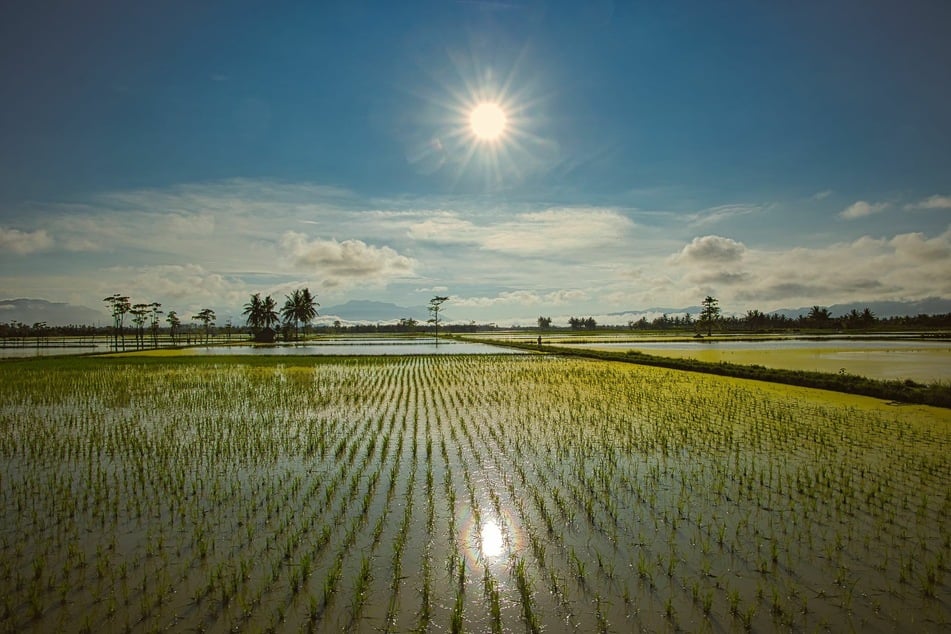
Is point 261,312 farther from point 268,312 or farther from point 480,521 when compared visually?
point 480,521

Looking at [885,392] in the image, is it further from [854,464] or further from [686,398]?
[854,464]

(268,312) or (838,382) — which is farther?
(268,312)

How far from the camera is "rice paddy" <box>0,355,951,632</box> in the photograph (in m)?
3.83

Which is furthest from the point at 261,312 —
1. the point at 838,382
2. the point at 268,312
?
the point at 838,382

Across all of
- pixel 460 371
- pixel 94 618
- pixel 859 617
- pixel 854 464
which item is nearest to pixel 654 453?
pixel 854 464

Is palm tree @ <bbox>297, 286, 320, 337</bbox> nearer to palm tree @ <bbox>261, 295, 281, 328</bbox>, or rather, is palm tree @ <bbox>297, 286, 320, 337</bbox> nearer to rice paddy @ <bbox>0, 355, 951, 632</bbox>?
palm tree @ <bbox>261, 295, 281, 328</bbox>

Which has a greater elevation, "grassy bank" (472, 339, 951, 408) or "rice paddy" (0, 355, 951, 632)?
"grassy bank" (472, 339, 951, 408)

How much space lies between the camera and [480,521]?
18.2ft

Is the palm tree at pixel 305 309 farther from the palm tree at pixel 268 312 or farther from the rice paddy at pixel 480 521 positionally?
the rice paddy at pixel 480 521

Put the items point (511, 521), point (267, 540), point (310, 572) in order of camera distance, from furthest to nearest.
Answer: point (511, 521) → point (267, 540) → point (310, 572)

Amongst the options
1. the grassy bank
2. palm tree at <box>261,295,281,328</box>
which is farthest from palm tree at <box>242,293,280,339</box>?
the grassy bank

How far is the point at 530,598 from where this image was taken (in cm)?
400

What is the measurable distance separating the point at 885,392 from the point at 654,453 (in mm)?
9201

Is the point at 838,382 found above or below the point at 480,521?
above
